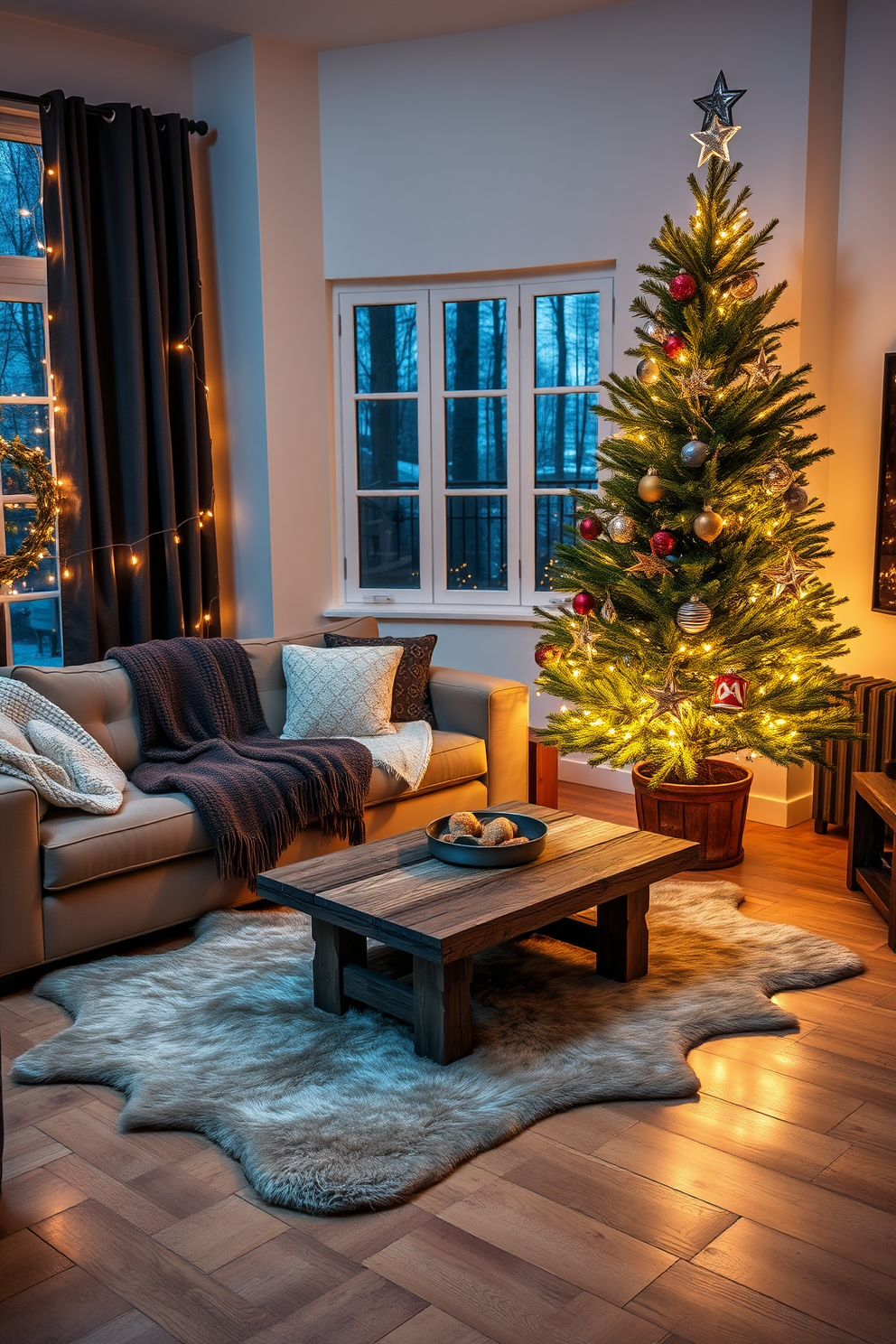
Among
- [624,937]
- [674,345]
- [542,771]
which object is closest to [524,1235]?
[624,937]

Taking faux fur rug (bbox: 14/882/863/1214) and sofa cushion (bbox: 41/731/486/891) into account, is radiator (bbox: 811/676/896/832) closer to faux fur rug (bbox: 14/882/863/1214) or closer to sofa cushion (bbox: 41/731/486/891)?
faux fur rug (bbox: 14/882/863/1214)

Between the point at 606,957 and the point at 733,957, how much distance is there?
0.38m

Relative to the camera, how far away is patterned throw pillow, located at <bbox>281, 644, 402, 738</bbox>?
4.05m

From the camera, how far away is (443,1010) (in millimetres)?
2570

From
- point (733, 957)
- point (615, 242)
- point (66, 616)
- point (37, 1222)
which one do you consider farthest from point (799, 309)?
point (37, 1222)

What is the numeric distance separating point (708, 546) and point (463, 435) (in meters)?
1.79

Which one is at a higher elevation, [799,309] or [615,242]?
[615,242]

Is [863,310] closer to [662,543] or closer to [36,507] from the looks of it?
[662,543]

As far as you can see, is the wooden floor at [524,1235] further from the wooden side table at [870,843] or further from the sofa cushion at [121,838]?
the wooden side table at [870,843]

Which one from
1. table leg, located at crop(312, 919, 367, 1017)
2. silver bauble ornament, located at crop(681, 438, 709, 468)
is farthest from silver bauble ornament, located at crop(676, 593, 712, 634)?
table leg, located at crop(312, 919, 367, 1017)

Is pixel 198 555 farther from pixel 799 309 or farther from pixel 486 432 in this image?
pixel 799 309

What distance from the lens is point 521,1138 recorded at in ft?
7.68

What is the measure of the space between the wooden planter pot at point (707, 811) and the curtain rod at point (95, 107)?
3.35 meters

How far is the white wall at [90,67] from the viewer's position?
15.0 ft
